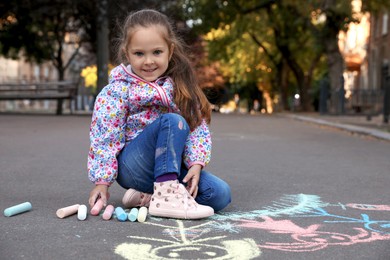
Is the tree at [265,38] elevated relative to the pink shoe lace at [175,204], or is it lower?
elevated

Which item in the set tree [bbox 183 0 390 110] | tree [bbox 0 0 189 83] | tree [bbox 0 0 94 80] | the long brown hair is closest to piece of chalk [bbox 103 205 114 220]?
the long brown hair

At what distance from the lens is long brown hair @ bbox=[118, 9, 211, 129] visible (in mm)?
3574

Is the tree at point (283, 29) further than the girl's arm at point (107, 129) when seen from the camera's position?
Yes

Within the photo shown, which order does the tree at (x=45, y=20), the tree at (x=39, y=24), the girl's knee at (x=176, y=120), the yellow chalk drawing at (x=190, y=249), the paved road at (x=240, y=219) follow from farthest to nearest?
the tree at (x=39, y=24) → the tree at (x=45, y=20) → the girl's knee at (x=176, y=120) → the paved road at (x=240, y=219) → the yellow chalk drawing at (x=190, y=249)

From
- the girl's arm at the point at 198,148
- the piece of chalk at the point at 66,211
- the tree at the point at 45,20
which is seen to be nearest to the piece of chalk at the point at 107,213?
the piece of chalk at the point at 66,211

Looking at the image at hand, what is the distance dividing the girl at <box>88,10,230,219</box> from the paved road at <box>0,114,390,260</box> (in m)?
0.27

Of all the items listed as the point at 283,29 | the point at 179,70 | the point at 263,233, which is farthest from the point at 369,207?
the point at 283,29

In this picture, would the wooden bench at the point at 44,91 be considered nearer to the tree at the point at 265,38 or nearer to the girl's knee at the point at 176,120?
the tree at the point at 265,38

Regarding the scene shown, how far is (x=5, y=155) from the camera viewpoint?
280 inches

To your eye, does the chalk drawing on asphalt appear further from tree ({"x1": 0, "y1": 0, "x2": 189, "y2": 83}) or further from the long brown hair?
tree ({"x1": 0, "y1": 0, "x2": 189, "y2": 83})

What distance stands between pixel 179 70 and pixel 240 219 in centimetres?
96

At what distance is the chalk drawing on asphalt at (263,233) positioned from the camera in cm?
271

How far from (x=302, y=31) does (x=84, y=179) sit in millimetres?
26833

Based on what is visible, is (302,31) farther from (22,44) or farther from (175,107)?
(175,107)
